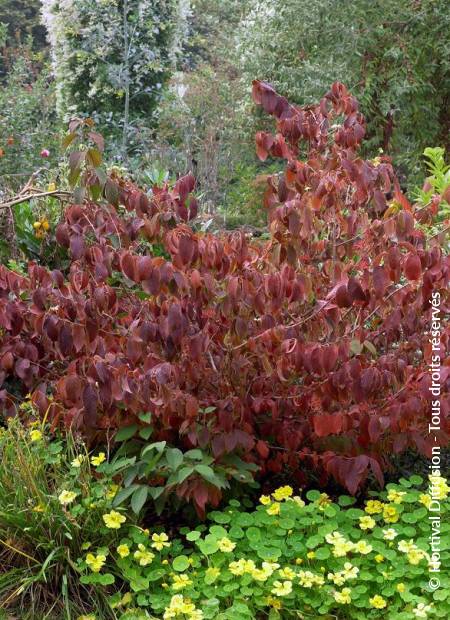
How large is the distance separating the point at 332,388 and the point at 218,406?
1.35ft

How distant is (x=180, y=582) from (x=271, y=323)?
861 mm

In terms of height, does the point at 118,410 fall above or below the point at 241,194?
above

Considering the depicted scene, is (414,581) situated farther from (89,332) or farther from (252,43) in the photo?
(252,43)

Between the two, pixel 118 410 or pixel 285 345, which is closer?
pixel 285 345

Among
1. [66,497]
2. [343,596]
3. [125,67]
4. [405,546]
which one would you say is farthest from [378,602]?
[125,67]

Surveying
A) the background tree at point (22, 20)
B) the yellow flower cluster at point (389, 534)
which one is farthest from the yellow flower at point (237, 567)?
the background tree at point (22, 20)

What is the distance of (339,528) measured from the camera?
105 inches

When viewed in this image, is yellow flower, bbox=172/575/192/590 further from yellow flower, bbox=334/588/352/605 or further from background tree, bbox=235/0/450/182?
background tree, bbox=235/0/450/182

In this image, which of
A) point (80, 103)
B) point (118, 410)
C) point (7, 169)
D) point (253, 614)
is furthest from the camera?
point (80, 103)

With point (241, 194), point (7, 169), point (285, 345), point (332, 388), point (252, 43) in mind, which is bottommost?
point (241, 194)

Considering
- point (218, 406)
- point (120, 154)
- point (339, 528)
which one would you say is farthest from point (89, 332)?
point (120, 154)

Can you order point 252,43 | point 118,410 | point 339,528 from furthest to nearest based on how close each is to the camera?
point 252,43
point 118,410
point 339,528

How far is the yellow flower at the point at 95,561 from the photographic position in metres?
2.48

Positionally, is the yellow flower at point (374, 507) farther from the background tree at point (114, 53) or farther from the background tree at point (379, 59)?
the background tree at point (114, 53)
